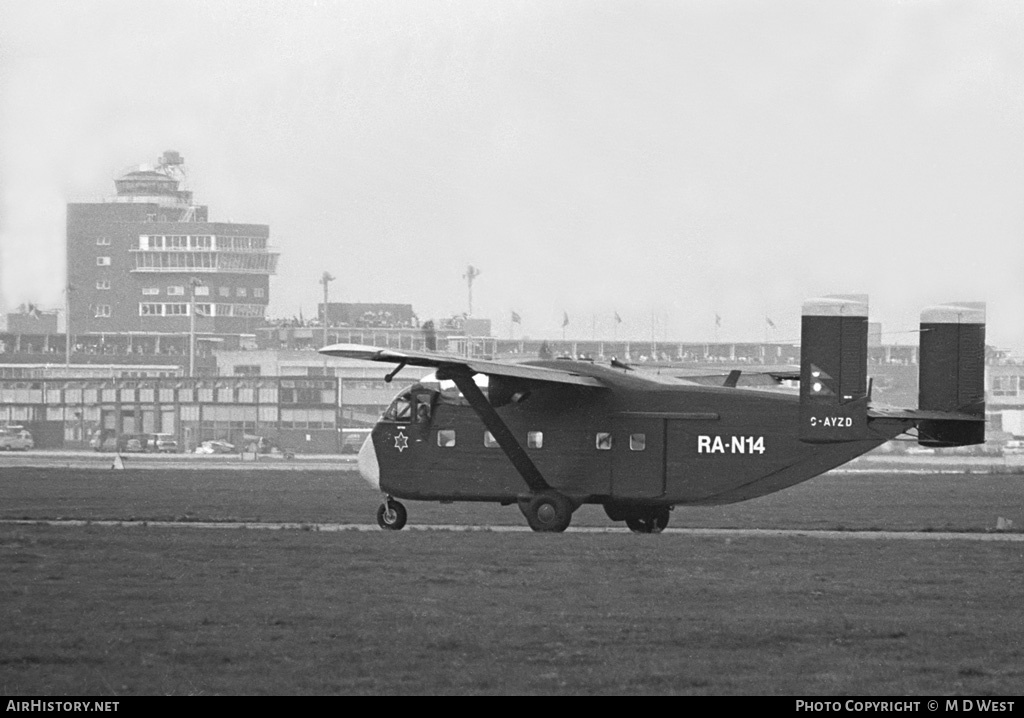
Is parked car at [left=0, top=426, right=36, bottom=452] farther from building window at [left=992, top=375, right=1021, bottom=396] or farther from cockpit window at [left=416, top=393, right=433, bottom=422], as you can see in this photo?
building window at [left=992, top=375, right=1021, bottom=396]

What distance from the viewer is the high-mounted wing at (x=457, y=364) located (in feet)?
100

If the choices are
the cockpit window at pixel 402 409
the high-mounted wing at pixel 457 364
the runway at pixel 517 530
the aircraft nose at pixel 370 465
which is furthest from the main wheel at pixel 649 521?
the aircraft nose at pixel 370 465

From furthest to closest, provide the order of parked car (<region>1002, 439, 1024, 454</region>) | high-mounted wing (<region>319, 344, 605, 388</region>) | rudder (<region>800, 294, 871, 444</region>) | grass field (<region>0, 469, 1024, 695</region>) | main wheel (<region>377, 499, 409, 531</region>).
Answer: parked car (<region>1002, 439, 1024, 454</region>), main wheel (<region>377, 499, 409, 531</region>), high-mounted wing (<region>319, 344, 605, 388</region>), rudder (<region>800, 294, 871, 444</region>), grass field (<region>0, 469, 1024, 695</region>)

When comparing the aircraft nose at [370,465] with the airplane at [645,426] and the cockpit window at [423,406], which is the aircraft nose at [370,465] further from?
the cockpit window at [423,406]

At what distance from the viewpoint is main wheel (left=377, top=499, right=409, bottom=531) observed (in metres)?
34.1

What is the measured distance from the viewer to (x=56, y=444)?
140 m

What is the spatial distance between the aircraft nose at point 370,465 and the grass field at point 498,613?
3567 mm

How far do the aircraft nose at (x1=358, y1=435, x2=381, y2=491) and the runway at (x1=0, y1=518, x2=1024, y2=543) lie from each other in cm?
102

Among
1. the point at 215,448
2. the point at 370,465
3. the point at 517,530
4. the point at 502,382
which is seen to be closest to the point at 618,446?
the point at 502,382

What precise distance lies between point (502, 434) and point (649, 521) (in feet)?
11.8

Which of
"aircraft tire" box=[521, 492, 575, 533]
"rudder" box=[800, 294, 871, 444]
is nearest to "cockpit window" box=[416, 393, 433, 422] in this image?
"aircraft tire" box=[521, 492, 575, 533]

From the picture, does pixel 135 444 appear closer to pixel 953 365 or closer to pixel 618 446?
pixel 618 446
